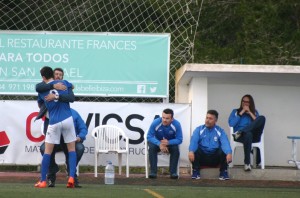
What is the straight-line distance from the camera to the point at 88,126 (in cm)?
1922

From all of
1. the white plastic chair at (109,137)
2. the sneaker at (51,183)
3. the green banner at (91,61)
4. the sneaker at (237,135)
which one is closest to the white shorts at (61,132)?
the sneaker at (51,183)

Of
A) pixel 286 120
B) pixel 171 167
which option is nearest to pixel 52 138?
pixel 171 167

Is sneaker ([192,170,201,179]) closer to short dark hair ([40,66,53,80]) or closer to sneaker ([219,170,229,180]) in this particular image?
sneaker ([219,170,229,180])

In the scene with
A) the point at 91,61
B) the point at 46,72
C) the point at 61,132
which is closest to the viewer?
the point at 46,72

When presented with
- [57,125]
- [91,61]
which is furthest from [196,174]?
[57,125]

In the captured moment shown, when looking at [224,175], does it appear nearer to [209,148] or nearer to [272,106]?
[209,148]

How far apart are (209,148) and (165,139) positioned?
0.83m

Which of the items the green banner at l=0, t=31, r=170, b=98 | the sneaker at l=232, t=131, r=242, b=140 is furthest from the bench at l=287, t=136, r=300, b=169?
the green banner at l=0, t=31, r=170, b=98

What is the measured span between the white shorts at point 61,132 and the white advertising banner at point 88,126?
414 cm

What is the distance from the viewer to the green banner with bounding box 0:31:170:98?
19.4 meters

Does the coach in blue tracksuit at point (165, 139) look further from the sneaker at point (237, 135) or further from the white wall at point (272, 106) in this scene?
the white wall at point (272, 106)

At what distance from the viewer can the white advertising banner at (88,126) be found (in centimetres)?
1919

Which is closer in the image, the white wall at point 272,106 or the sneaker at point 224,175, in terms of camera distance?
the sneaker at point 224,175

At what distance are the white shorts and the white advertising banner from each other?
414cm
